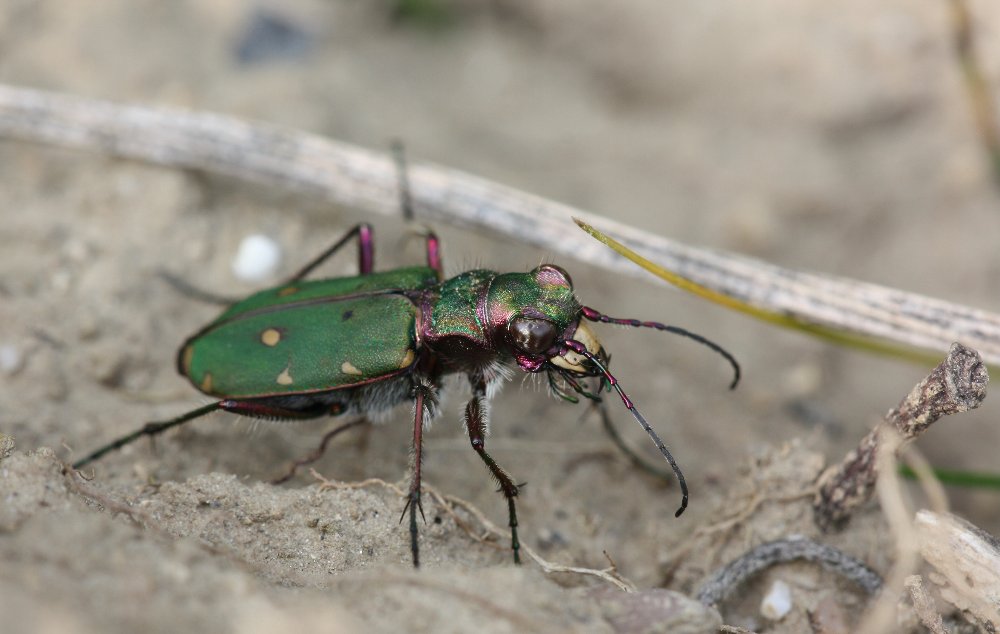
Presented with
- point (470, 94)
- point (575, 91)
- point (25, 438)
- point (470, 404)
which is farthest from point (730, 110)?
point (25, 438)

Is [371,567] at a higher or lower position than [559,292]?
lower

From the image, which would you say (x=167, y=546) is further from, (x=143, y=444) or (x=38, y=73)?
(x=38, y=73)

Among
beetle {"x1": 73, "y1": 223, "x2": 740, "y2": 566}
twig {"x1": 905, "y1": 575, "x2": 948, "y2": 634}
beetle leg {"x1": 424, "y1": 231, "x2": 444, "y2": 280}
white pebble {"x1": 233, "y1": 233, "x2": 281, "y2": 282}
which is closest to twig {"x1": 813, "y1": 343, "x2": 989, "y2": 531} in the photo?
twig {"x1": 905, "y1": 575, "x2": 948, "y2": 634}

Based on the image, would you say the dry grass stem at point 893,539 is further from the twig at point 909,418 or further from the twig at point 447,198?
the twig at point 447,198

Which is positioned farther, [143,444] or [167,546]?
[143,444]

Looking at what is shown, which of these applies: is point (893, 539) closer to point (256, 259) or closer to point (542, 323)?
point (542, 323)

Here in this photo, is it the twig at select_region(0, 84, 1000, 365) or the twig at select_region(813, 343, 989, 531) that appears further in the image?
the twig at select_region(0, 84, 1000, 365)

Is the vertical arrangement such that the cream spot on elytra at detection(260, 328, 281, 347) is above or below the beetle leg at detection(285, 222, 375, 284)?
below

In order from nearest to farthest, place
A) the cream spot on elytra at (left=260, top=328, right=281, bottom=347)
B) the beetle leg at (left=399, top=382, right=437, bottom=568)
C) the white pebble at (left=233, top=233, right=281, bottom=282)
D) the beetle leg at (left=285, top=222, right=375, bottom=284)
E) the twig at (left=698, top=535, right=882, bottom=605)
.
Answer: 1. the beetle leg at (left=399, top=382, right=437, bottom=568)
2. the twig at (left=698, top=535, right=882, bottom=605)
3. the cream spot on elytra at (left=260, top=328, right=281, bottom=347)
4. the beetle leg at (left=285, top=222, right=375, bottom=284)
5. the white pebble at (left=233, top=233, right=281, bottom=282)

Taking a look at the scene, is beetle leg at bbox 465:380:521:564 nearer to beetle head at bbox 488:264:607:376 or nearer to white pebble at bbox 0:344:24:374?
beetle head at bbox 488:264:607:376
